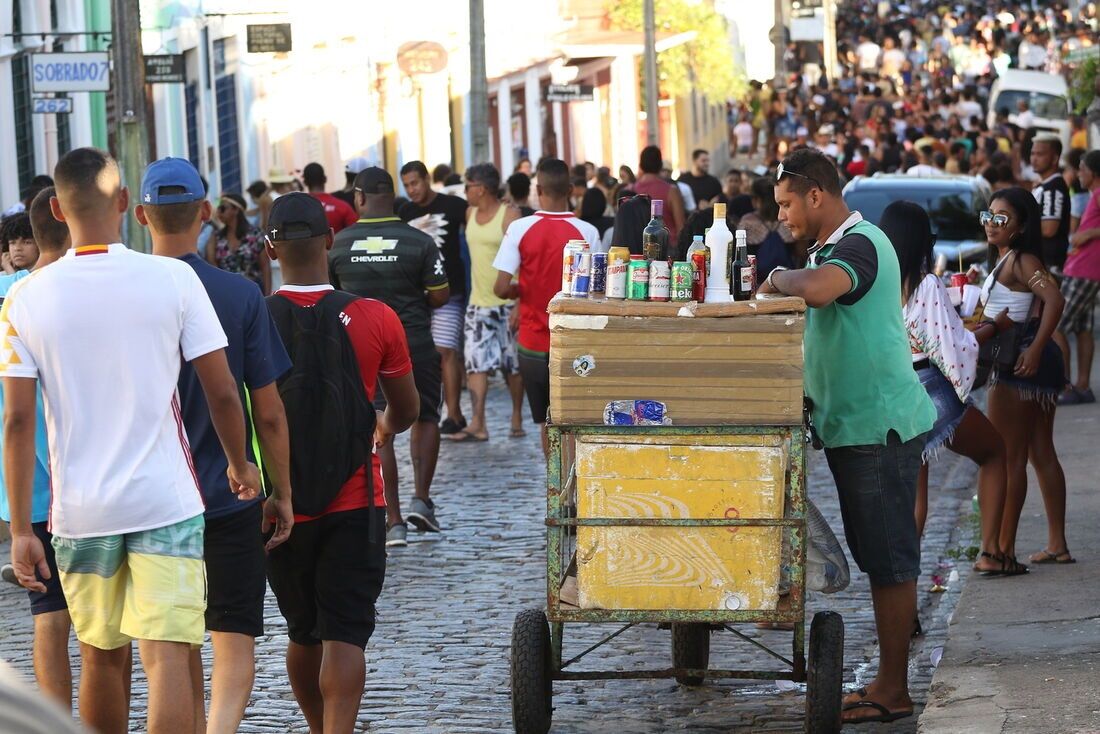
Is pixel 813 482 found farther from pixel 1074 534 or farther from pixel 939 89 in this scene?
pixel 939 89

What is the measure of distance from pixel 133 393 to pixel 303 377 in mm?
1019

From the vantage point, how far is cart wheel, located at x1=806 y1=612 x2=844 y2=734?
20.7ft

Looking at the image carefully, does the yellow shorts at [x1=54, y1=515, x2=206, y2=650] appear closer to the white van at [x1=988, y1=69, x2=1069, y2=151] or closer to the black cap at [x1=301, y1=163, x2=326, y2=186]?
the black cap at [x1=301, y1=163, x2=326, y2=186]

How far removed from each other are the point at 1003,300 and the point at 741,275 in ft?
10.5

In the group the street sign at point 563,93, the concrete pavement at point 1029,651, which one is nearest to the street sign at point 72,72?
the concrete pavement at point 1029,651

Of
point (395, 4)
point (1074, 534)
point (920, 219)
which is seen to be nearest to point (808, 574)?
point (920, 219)

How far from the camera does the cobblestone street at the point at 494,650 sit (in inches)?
275

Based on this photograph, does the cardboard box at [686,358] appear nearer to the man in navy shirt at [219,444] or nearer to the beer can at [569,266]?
the beer can at [569,266]

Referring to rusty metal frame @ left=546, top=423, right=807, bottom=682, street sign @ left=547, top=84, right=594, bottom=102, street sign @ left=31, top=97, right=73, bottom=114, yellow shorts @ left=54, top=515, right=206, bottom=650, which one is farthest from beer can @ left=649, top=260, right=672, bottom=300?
street sign @ left=547, top=84, right=594, bottom=102

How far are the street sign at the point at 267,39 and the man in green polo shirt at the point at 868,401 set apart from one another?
2020 centimetres

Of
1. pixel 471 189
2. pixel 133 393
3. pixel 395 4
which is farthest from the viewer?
pixel 395 4

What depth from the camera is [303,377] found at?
19.8 feet

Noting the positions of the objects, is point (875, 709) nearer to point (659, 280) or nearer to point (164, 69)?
point (659, 280)

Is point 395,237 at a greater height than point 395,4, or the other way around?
point 395,4
